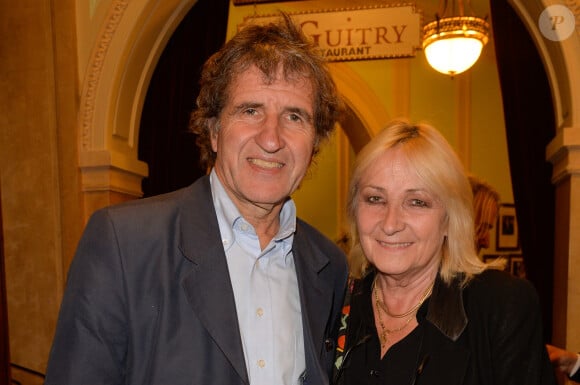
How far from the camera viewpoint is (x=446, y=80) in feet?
25.6

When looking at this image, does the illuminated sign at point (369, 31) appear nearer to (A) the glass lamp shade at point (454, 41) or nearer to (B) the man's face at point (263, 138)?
(A) the glass lamp shade at point (454, 41)

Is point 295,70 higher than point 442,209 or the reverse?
higher

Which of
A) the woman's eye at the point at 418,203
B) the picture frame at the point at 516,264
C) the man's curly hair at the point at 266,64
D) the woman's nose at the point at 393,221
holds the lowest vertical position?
the picture frame at the point at 516,264

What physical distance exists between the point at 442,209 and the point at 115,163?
280 centimetres

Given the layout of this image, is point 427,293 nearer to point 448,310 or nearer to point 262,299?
point 448,310

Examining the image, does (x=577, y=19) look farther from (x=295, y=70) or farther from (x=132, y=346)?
(x=132, y=346)

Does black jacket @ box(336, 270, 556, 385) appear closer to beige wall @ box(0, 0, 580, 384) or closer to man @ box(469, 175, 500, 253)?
man @ box(469, 175, 500, 253)

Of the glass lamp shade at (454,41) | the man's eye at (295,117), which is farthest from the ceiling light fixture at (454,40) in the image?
the man's eye at (295,117)

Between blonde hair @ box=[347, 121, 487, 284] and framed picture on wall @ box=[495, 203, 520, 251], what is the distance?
660cm

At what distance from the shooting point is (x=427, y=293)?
1.89 meters

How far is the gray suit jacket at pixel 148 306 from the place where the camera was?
1310 mm

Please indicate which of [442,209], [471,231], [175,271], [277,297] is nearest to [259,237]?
[277,297]

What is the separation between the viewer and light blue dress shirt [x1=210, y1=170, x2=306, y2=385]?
156 cm

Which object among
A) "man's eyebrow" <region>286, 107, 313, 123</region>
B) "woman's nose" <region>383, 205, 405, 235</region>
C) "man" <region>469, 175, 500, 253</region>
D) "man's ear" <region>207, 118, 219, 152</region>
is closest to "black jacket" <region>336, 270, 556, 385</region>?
"woman's nose" <region>383, 205, 405, 235</region>
